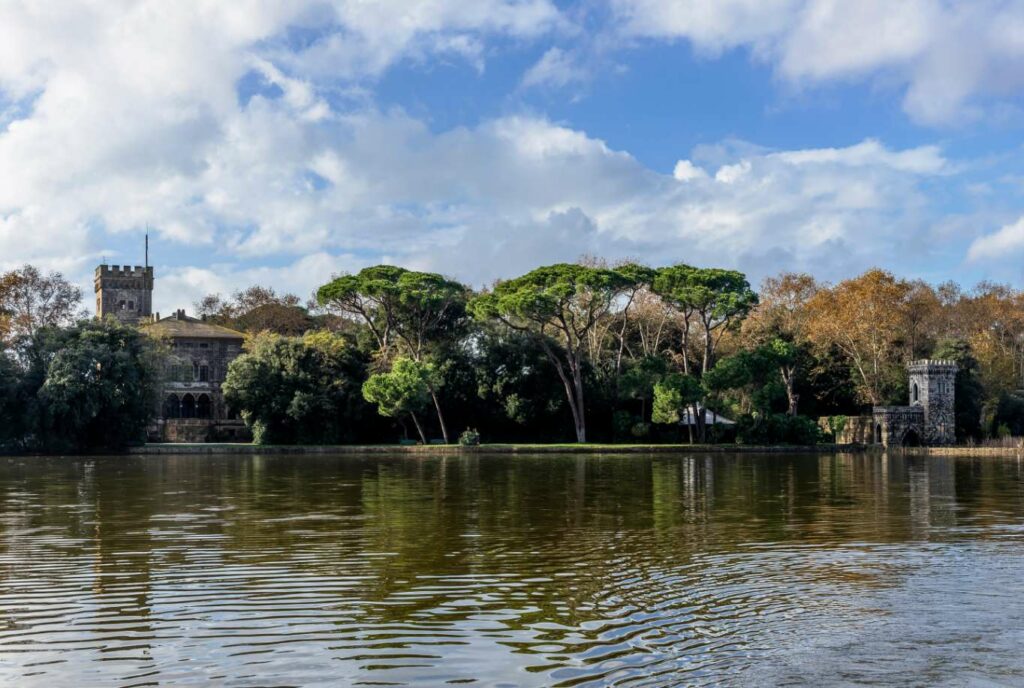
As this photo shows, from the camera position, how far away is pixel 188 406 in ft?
248

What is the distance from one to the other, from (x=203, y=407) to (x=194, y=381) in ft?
7.12

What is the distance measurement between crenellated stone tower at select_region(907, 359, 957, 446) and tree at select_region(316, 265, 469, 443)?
2609 cm

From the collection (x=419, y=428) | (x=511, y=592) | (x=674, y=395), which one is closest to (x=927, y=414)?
(x=674, y=395)

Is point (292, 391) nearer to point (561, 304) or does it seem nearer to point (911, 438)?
point (561, 304)

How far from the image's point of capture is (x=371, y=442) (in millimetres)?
60594

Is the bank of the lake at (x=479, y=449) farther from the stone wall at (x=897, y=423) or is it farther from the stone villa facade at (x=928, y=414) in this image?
the stone villa facade at (x=928, y=414)

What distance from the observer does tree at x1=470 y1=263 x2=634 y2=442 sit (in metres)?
54.8

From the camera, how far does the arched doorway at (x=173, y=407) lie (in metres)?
74.2

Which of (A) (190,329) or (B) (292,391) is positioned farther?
(A) (190,329)

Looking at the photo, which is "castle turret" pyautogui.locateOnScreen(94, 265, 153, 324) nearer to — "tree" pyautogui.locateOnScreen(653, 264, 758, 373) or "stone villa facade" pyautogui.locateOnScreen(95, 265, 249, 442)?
"stone villa facade" pyautogui.locateOnScreen(95, 265, 249, 442)

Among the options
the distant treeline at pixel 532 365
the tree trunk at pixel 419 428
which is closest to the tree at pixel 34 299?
the distant treeline at pixel 532 365

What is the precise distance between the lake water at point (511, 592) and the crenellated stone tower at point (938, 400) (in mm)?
40524

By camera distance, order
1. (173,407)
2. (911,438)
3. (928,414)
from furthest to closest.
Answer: (173,407), (911,438), (928,414)

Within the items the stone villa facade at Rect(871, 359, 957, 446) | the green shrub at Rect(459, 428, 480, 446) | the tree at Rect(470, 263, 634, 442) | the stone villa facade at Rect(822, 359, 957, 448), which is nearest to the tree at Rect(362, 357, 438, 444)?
the green shrub at Rect(459, 428, 480, 446)
